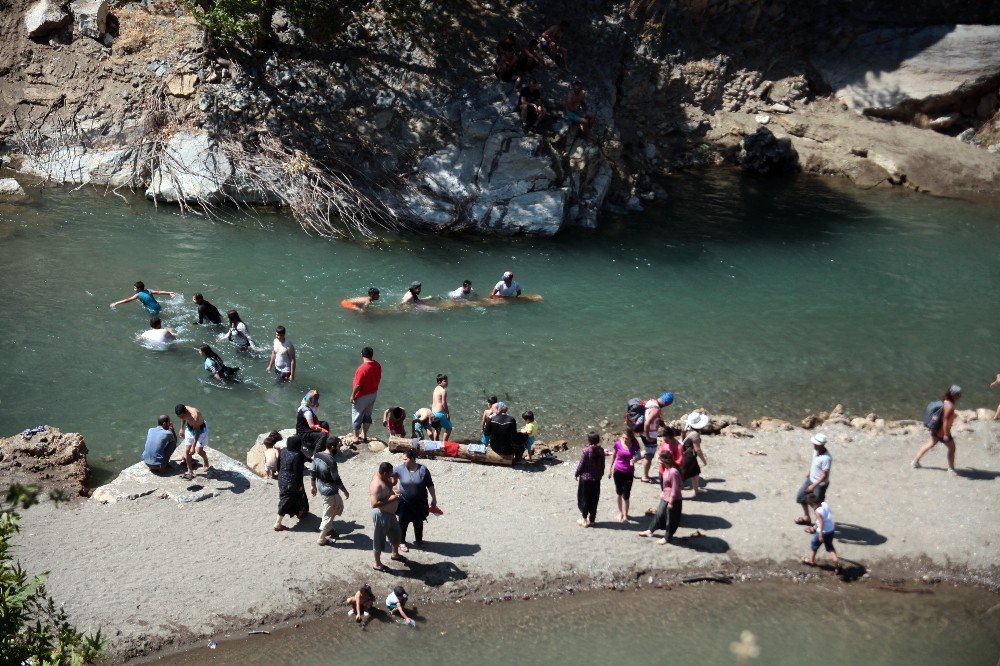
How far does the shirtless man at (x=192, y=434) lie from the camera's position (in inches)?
516

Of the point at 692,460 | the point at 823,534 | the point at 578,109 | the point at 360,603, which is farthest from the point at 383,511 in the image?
the point at 578,109

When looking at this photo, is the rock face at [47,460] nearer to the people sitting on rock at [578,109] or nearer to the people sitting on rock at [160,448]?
the people sitting on rock at [160,448]

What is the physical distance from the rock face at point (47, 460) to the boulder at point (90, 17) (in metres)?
16.8

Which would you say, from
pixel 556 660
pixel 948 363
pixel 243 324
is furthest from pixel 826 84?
pixel 556 660

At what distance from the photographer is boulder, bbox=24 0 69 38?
26.1 m

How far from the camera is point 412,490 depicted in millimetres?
11773

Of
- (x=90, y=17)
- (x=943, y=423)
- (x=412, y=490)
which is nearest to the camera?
(x=412, y=490)

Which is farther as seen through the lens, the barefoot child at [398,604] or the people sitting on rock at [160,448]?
the people sitting on rock at [160,448]

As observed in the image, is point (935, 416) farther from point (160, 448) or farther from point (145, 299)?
point (145, 299)

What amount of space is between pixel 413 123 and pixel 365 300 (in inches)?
321

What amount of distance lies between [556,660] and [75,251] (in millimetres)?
15543

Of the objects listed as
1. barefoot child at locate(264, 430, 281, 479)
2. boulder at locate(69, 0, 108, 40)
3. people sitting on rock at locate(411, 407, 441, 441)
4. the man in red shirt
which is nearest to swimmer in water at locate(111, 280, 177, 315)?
Result: the man in red shirt

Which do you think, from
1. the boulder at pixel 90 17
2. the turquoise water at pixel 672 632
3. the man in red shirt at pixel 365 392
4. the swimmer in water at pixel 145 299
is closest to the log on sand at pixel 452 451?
the man in red shirt at pixel 365 392

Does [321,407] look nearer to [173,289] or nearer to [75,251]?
[173,289]
